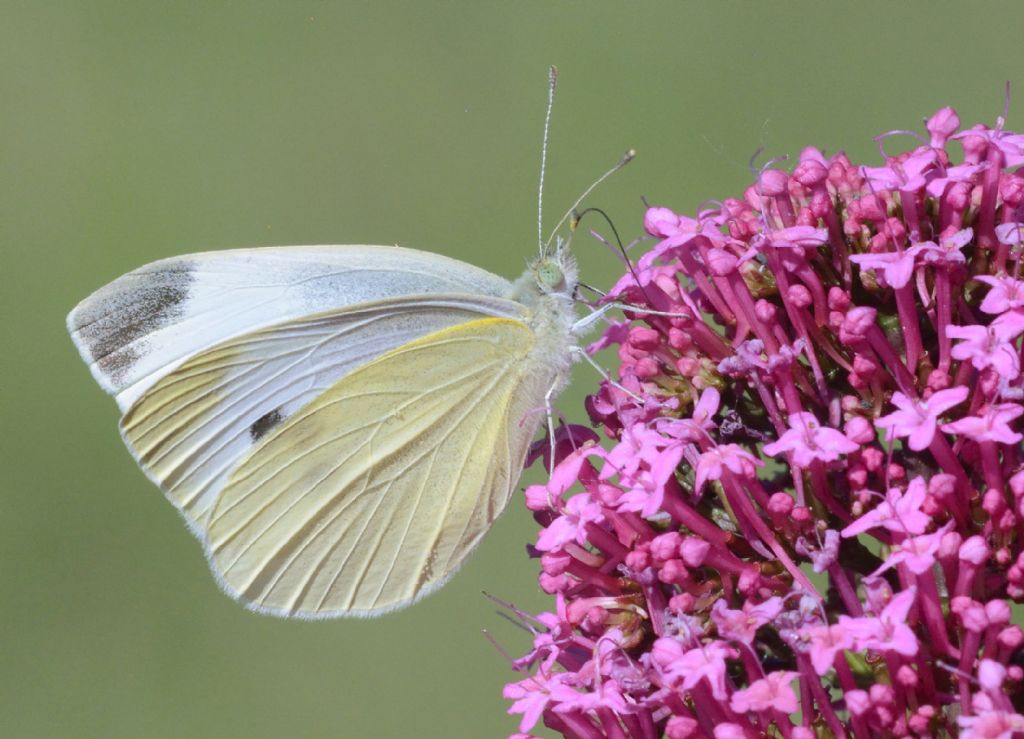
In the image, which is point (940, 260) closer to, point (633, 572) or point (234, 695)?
point (633, 572)

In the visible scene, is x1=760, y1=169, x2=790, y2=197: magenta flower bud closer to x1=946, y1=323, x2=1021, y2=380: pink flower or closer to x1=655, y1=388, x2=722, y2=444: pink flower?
x1=655, y1=388, x2=722, y2=444: pink flower

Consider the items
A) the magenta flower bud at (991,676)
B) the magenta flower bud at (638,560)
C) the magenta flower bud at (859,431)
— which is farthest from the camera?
the magenta flower bud at (638,560)

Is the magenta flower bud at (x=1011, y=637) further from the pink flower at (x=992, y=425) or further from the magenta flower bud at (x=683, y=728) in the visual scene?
the magenta flower bud at (x=683, y=728)

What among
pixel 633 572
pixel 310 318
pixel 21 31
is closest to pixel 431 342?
pixel 310 318

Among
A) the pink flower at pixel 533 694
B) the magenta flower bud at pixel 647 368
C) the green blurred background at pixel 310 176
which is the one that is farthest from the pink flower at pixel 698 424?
the green blurred background at pixel 310 176

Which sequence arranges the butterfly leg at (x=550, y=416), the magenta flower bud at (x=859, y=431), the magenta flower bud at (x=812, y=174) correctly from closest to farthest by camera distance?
the magenta flower bud at (x=859, y=431), the magenta flower bud at (x=812, y=174), the butterfly leg at (x=550, y=416)

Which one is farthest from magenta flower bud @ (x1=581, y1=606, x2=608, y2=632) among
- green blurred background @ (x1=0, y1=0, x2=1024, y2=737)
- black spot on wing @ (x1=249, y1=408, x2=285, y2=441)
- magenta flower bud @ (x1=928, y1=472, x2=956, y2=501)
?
green blurred background @ (x1=0, y1=0, x2=1024, y2=737)

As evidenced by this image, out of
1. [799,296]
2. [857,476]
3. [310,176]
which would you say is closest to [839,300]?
[799,296]
